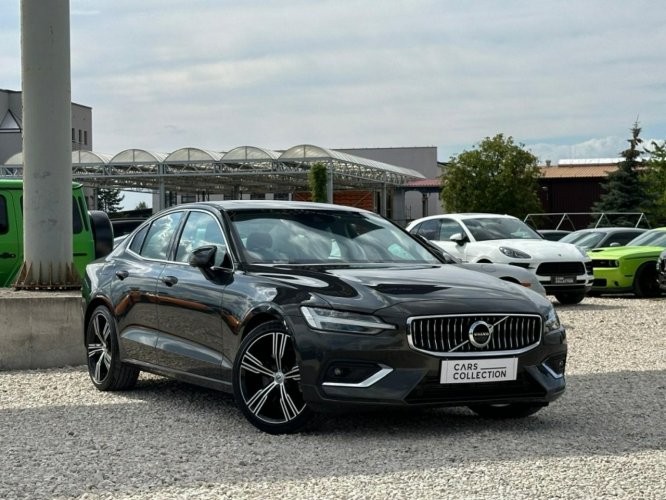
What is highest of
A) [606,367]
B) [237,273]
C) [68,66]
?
[68,66]

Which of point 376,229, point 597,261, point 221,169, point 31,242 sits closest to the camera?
point 376,229

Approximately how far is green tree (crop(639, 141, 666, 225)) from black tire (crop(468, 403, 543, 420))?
152 feet

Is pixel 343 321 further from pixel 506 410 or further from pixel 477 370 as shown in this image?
Result: pixel 506 410

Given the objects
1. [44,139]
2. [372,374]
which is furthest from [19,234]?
[372,374]

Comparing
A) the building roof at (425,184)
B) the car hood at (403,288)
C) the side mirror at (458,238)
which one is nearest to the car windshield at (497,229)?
the side mirror at (458,238)

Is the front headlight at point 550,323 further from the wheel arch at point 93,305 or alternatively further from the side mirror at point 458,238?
the side mirror at point 458,238

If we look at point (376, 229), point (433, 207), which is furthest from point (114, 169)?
point (376, 229)

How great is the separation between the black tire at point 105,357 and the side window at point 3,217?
4.57 metres

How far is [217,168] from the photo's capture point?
5741cm

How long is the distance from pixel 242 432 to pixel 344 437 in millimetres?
677

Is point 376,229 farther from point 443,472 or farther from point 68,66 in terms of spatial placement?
point 68,66

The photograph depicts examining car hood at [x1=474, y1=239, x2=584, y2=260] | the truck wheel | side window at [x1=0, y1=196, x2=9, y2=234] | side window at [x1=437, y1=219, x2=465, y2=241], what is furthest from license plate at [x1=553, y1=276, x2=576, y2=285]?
side window at [x1=0, y1=196, x2=9, y2=234]

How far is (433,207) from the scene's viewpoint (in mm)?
97438

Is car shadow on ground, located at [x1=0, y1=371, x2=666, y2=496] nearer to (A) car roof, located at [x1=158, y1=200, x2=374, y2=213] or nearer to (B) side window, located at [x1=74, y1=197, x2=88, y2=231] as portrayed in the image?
(A) car roof, located at [x1=158, y1=200, x2=374, y2=213]
